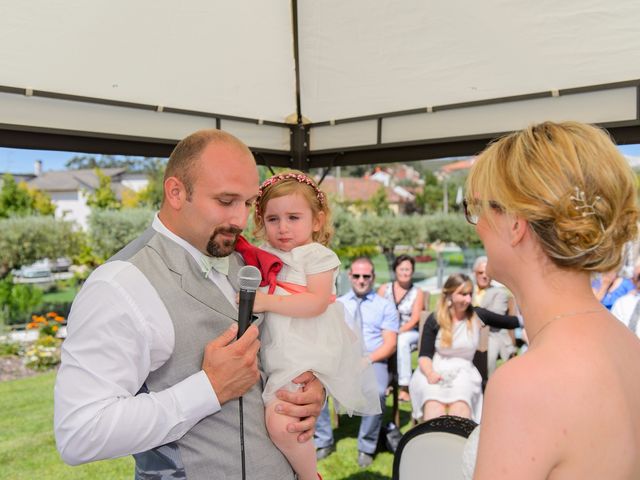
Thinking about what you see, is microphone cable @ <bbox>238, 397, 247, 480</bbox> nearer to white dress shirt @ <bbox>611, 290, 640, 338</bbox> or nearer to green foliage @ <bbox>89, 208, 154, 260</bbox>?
white dress shirt @ <bbox>611, 290, 640, 338</bbox>

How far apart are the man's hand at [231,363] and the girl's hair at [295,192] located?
905 mm

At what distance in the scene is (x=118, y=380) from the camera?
1570 millimetres

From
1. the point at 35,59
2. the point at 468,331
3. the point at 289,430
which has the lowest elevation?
the point at 468,331

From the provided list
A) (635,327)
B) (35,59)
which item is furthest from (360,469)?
(35,59)

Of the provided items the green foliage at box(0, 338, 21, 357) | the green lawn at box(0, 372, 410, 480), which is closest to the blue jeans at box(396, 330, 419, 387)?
the green lawn at box(0, 372, 410, 480)

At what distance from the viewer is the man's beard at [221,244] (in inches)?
72.3

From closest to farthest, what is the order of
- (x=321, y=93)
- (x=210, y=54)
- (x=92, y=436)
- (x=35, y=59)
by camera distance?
(x=92, y=436), (x=35, y=59), (x=210, y=54), (x=321, y=93)

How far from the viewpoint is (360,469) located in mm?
5230

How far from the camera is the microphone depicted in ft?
5.47

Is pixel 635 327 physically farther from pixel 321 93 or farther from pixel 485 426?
pixel 485 426

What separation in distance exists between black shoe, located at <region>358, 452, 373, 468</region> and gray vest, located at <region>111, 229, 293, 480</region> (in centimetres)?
375

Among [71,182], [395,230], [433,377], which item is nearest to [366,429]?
[433,377]

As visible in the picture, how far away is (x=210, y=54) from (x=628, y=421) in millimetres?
3333

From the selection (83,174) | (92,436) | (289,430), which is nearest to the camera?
(92,436)
